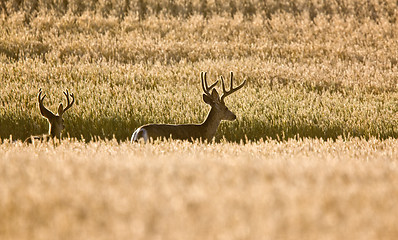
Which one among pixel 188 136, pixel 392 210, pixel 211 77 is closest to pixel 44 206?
pixel 392 210

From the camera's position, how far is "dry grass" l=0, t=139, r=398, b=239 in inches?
90.6

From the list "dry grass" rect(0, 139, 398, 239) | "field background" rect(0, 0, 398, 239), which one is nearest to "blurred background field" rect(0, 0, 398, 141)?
"field background" rect(0, 0, 398, 239)

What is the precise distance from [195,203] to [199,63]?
16.4 m

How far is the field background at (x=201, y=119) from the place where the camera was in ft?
8.07

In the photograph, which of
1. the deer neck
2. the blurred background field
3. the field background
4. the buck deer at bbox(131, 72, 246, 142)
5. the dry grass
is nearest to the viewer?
the dry grass

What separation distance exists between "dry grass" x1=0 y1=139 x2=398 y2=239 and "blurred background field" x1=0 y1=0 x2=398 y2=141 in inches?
304

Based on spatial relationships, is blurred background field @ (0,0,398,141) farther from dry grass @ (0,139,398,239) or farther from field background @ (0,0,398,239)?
dry grass @ (0,139,398,239)

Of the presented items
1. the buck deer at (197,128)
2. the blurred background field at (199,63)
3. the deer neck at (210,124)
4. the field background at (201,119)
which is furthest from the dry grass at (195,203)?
the blurred background field at (199,63)

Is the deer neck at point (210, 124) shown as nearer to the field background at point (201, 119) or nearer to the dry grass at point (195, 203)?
the field background at point (201, 119)

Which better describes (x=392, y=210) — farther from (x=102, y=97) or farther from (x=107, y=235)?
(x=102, y=97)

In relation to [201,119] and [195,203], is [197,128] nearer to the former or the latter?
[201,119]

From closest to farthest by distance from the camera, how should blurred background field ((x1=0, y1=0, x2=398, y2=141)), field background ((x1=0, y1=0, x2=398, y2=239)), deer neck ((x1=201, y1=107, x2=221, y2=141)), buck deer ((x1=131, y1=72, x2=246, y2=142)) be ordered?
field background ((x1=0, y1=0, x2=398, y2=239))
buck deer ((x1=131, y1=72, x2=246, y2=142))
deer neck ((x1=201, y1=107, x2=221, y2=141))
blurred background field ((x1=0, y1=0, x2=398, y2=141))

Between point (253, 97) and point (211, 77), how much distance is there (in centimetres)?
334

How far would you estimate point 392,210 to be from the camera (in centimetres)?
261
